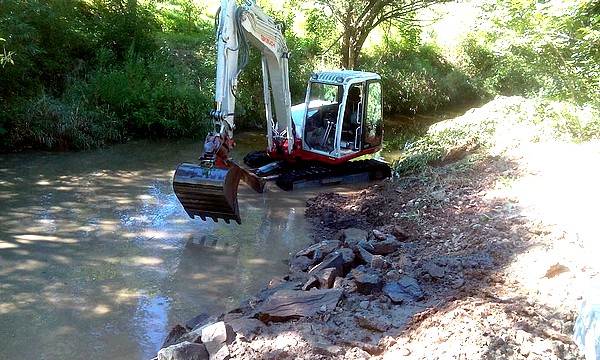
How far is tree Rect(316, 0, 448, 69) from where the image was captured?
16188mm

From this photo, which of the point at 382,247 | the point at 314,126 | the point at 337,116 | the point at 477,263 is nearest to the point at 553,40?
the point at 337,116

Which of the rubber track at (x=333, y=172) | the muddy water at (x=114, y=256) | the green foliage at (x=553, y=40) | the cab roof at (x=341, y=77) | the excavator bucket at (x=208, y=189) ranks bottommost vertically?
the muddy water at (x=114, y=256)

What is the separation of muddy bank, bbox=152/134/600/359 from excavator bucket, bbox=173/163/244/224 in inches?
43.4

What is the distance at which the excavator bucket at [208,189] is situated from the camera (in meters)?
6.47

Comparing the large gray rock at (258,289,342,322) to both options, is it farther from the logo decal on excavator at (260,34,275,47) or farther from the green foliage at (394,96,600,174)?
the green foliage at (394,96,600,174)

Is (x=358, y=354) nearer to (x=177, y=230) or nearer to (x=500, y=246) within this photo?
(x=500, y=246)

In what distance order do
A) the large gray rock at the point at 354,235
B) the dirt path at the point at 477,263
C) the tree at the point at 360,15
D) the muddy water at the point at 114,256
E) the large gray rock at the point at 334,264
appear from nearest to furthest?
the dirt path at the point at 477,263
the muddy water at the point at 114,256
the large gray rock at the point at 334,264
the large gray rock at the point at 354,235
the tree at the point at 360,15

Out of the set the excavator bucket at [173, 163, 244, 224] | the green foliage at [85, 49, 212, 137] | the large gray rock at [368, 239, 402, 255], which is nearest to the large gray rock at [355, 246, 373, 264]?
the large gray rock at [368, 239, 402, 255]

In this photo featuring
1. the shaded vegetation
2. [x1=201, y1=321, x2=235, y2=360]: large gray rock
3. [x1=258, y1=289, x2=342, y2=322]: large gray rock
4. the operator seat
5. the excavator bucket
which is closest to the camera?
[x1=201, y1=321, x2=235, y2=360]: large gray rock

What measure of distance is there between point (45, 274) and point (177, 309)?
5.57 feet

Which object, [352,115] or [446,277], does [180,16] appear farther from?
[446,277]

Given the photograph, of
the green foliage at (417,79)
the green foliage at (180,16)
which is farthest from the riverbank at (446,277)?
the green foliage at (180,16)

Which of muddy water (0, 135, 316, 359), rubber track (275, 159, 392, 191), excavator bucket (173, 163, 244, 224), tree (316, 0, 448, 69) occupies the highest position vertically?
tree (316, 0, 448, 69)

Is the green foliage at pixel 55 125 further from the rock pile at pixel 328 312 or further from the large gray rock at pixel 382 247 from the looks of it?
the large gray rock at pixel 382 247
